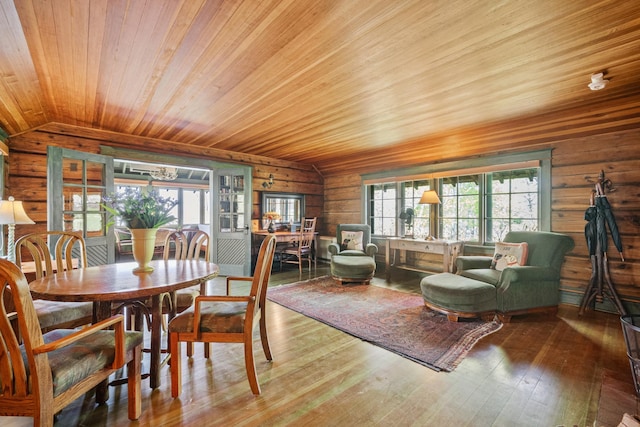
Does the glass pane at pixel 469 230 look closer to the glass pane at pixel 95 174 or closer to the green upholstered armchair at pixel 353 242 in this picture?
the green upholstered armchair at pixel 353 242

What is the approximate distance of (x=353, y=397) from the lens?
5.72 feet

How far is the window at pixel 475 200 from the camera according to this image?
392cm

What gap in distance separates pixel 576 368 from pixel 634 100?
8.72ft

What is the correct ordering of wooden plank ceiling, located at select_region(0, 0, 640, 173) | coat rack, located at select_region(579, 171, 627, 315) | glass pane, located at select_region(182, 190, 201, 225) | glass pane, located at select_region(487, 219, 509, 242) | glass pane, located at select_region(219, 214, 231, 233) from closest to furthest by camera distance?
wooden plank ceiling, located at select_region(0, 0, 640, 173), coat rack, located at select_region(579, 171, 627, 315), glass pane, located at select_region(487, 219, 509, 242), glass pane, located at select_region(219, 214, 231, 233), glass pane, located at select_region(182, 190, 201, 225)

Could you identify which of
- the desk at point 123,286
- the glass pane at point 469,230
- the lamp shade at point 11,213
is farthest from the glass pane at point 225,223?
the glass pane at point 469,230

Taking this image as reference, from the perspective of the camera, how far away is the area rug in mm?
2332

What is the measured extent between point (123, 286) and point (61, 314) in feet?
2.40

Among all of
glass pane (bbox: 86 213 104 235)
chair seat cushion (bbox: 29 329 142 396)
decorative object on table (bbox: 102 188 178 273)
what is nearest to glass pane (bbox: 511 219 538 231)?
decorative object on table (bbox: 102 188 178 273)

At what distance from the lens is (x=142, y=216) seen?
2000 millimetres

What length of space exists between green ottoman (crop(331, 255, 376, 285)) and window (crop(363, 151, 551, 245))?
3.61 feet

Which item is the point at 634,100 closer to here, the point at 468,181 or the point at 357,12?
the point at 468,181

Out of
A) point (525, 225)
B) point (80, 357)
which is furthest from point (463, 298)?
point (80, 357)

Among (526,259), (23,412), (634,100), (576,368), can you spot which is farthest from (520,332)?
(23,412)

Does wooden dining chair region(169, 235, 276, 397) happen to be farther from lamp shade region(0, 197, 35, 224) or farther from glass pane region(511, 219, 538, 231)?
glass pane region(511, 219, 538, 231)
